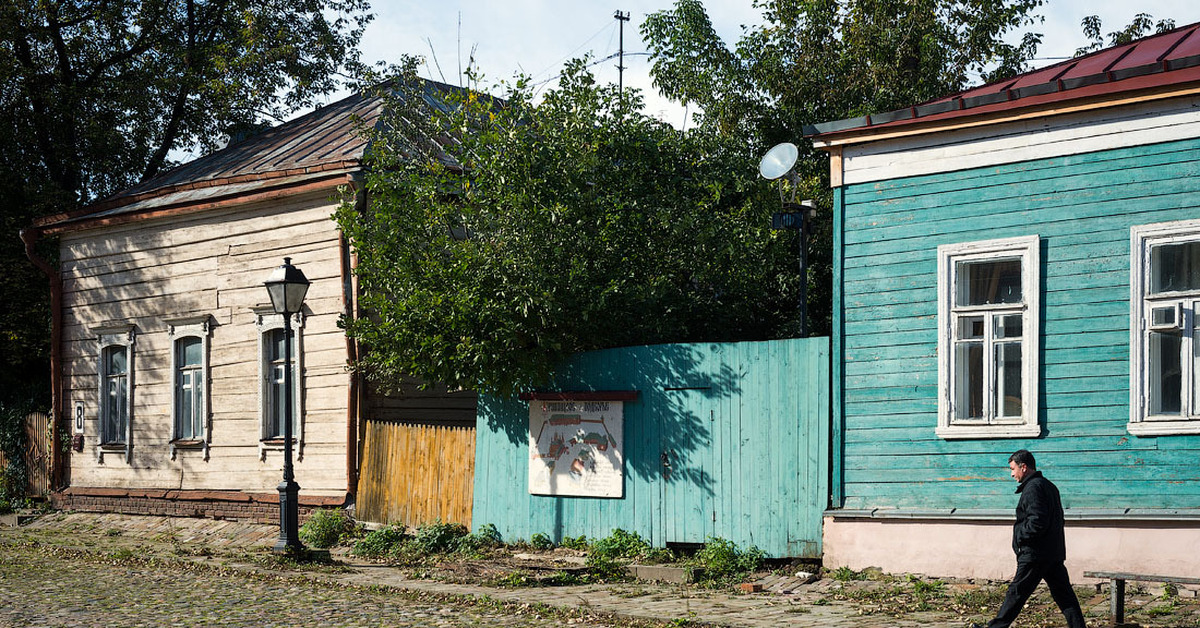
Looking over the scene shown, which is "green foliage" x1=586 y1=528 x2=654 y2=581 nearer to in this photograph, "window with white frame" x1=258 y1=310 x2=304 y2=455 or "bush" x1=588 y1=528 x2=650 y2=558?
"bush" x1=588 y1=528 x2=650 y2=558

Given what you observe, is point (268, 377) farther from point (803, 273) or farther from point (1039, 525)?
point (1039, 525)

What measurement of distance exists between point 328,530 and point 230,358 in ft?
14.3

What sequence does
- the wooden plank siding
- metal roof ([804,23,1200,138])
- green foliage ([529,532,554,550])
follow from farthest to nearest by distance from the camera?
the wooden plank siding, green foliage ([529,532,554,550]), metal roof ([804,23,1200,138])

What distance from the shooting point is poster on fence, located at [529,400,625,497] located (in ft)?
44.3

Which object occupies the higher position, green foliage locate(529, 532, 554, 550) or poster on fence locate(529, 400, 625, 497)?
poster on fence locate(529, 400, 625, 497)

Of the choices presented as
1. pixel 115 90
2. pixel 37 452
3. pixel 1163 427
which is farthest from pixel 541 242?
pixel 115 90

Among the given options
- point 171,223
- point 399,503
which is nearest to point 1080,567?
point 399,503

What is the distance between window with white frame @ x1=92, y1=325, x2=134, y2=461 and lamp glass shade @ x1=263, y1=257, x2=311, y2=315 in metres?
7.66

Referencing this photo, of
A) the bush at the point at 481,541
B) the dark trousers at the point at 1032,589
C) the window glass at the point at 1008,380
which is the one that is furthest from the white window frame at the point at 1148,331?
the bush at the point at 481,541

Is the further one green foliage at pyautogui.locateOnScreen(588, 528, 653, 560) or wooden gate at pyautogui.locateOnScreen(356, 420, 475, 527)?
wooden gate at pyautogui.locateOnScreen(356, 420, 475, 527)

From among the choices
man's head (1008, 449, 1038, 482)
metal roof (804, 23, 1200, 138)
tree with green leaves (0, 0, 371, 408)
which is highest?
tree with green leaves (0, 0, 371, 408)

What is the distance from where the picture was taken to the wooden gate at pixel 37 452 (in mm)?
22484

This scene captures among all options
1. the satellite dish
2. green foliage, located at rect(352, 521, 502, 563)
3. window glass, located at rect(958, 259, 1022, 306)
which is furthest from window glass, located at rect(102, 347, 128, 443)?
window glass, located at rect(958, 259, 1022, 306)

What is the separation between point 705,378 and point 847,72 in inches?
385
